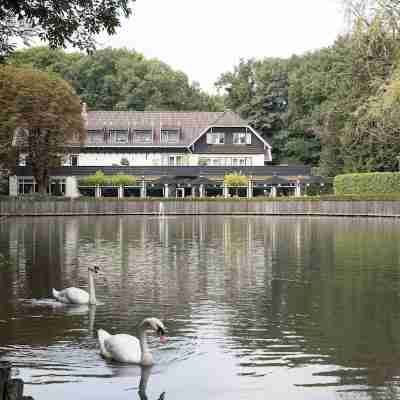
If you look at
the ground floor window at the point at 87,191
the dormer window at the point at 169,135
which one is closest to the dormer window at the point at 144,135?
the dormer window at the point at 169,135

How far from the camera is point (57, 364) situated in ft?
43.9

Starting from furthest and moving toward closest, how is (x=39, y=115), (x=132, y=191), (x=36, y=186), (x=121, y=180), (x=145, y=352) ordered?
(x=132, y=191) → (x=36, y=186) → (x=121, y=180) → (x=39, y=115) → (x=145, y=352)

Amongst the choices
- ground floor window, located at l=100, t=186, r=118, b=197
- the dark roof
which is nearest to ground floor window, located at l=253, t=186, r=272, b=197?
the dark roof

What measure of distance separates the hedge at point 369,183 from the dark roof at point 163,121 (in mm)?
20141

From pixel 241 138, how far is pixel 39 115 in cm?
2728

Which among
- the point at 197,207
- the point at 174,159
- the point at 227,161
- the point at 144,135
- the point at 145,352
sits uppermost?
the point at 144,135

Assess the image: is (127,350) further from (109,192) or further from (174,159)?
(174,159)

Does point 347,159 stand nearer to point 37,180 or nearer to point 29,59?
point 37,180

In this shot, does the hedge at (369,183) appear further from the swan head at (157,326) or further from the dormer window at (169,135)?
the swan head at (157,326)

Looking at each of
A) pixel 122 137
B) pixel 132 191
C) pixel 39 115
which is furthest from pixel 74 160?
pixel 39 115

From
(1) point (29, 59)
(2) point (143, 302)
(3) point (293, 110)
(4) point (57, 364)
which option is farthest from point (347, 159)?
(4) point (57, 364)

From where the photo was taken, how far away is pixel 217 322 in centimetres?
1694

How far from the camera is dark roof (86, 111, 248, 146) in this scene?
306 feet

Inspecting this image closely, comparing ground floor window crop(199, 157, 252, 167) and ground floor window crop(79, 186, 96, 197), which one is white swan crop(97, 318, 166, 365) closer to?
ground floor window crop(79, 186, 96, 197)
